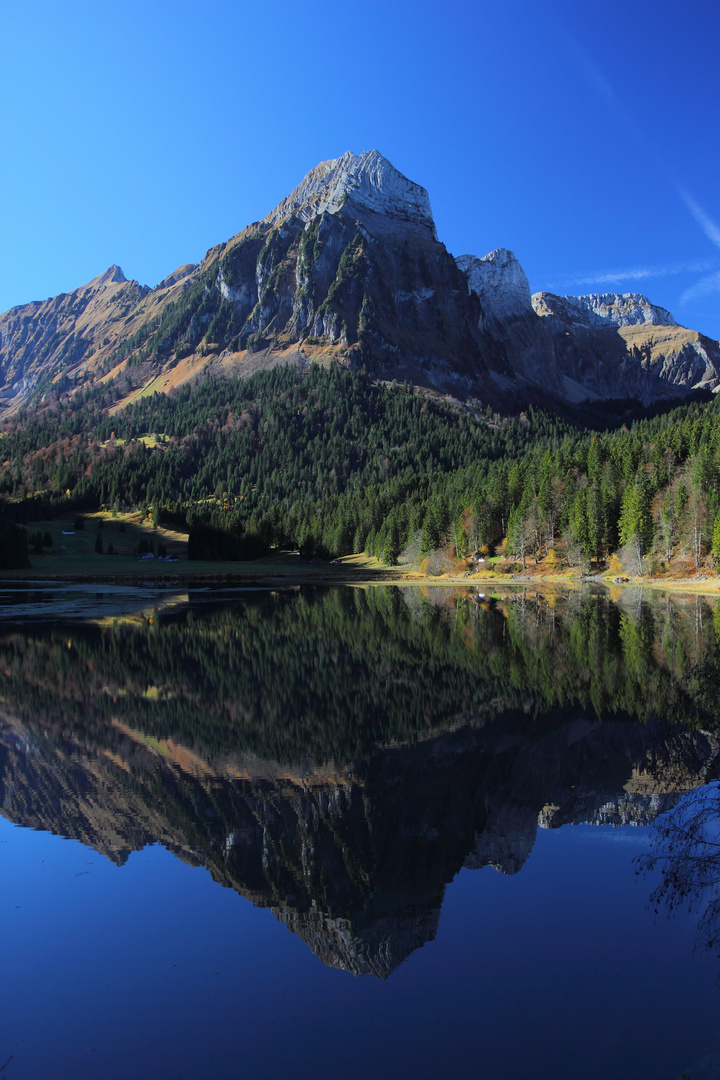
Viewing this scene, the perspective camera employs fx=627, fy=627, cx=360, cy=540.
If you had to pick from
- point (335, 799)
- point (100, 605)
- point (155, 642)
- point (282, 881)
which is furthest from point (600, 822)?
point (100, 605)

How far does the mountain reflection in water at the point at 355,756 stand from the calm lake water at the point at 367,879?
0.08 meters

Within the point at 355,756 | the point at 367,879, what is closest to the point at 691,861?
the point at 367,879

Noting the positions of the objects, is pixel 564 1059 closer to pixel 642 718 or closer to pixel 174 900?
pixel 174 900

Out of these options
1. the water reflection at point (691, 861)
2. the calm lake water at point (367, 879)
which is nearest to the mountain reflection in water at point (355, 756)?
the calm lake water at point (367, 879)

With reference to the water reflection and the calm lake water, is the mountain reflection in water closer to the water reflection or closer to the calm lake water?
the calm lake water

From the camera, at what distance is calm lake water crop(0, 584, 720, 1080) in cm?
711

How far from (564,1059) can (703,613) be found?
44774mm

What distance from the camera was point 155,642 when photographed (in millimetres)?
38531

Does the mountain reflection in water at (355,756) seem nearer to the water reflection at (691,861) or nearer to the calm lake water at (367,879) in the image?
the calm lake water at (367,879)

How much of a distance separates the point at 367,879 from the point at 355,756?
6.41 meters

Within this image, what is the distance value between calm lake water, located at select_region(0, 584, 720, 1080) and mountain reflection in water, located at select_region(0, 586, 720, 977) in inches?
3.2

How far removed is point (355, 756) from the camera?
17234mm

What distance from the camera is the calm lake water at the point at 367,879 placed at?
280 inches

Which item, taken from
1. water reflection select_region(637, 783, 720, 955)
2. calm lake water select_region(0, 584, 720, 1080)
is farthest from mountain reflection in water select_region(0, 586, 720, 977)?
water reflection select_region(637, 783, 720, 955)
